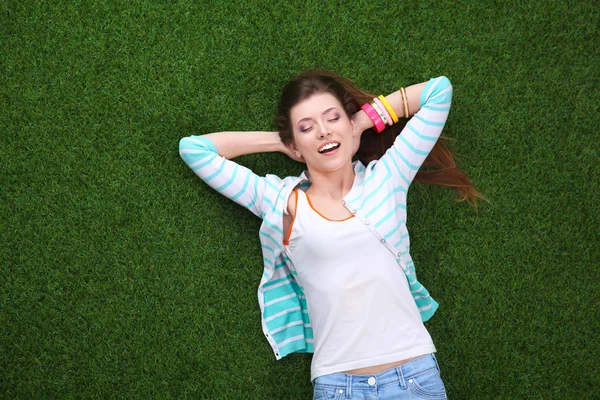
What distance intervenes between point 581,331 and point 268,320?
177cm

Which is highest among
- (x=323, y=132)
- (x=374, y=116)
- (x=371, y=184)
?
(x=374, y=116)

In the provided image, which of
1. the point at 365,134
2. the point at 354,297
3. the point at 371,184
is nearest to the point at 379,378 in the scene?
the point at 354,297

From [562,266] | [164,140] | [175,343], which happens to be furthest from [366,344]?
[164,140]

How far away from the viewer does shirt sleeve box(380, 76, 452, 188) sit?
268 cm

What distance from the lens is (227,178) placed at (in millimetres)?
2686

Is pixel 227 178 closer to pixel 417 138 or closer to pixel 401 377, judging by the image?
pixel 417 138

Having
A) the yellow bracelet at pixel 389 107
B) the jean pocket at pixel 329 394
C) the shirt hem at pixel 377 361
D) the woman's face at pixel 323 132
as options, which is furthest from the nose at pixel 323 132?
the jean pocket at pixel 329 394

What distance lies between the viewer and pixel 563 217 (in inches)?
121

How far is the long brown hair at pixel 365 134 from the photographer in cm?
273

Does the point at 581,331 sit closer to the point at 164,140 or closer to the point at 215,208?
the point at 215,208

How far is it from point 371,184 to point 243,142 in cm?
70

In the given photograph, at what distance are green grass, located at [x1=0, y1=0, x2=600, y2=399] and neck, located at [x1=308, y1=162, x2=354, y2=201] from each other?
32 centimetres

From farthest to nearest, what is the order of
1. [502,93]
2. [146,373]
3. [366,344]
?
1. [502,93]
2. [146,373]
3. [366,344]

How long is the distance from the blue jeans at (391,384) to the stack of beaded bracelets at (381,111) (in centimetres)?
119
